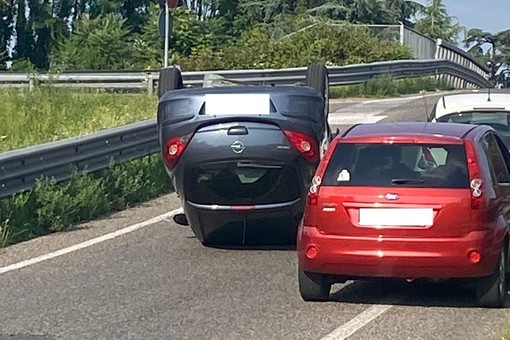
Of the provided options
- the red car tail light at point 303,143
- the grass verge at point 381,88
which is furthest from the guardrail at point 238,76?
the red car tail light at point 303,143

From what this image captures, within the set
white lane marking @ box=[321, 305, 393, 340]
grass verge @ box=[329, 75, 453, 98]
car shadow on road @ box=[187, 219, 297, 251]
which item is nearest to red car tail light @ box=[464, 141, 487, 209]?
white lane marking @ box=[321, 305, 393, 340]

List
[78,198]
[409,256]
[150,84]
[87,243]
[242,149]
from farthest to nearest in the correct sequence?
[150,84], [78,198], [87,243], [242,149], [409,256]

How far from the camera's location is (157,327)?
330 inches

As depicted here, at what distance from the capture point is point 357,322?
28.2 ft

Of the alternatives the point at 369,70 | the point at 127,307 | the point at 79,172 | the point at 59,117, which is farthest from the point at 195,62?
the point at 127,307

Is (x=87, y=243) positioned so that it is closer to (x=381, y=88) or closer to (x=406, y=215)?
(x=406, y=215)

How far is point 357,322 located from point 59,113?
1203cm

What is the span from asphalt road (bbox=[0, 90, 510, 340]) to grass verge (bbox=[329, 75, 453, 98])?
19.9 m

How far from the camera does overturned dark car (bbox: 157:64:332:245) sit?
436 inches

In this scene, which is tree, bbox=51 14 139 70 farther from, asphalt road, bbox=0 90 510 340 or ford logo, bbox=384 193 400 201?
ford logo, bbox=384 193 400 201

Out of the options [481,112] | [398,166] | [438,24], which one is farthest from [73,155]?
[438,24]

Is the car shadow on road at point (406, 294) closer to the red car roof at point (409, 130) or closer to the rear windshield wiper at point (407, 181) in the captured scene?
the rear windshield wiper at point (407, 181)

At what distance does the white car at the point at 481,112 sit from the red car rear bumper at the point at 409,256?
15.0 feet

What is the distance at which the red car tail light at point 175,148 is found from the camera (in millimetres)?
11156
